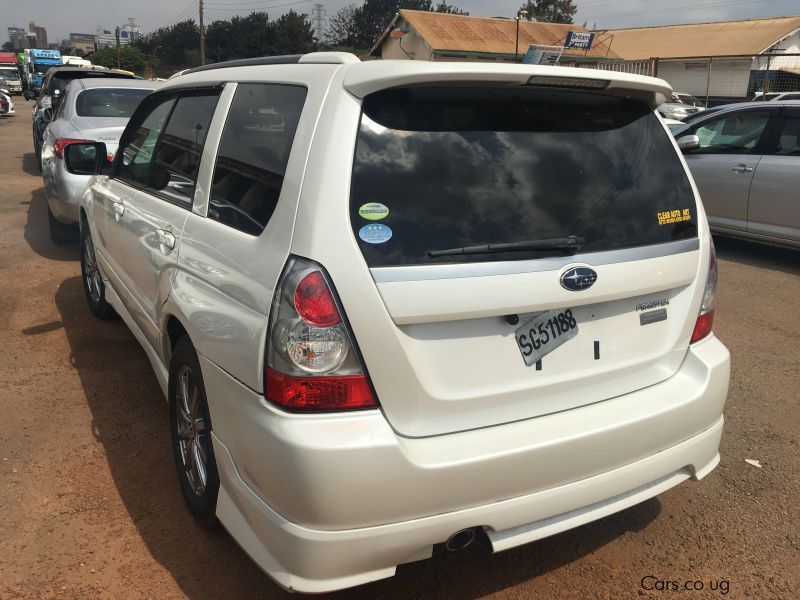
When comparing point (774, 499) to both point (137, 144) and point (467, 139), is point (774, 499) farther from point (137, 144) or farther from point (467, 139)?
point (137, 144)

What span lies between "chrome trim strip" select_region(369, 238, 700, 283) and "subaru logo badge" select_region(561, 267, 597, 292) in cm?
3

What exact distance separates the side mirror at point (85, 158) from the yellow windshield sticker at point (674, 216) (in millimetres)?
3617

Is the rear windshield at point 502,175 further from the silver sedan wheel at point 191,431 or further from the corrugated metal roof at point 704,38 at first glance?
the corrugated metal roof at point 704,38

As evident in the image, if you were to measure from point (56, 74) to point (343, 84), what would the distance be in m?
13.9

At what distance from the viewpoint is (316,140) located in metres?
2.22

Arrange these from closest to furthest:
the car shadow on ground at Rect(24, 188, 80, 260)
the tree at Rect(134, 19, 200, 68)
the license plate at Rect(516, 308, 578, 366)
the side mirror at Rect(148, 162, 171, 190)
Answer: the license plate at Rect(516, 308, 578, 366)
the side mirror at Rect(148, 162, 171, 190)
the car shadow on ground at Rect(24, 188, 80, 260)
the tree at Rect(134, 19, 200, 68)

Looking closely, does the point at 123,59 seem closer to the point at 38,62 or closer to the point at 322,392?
the point at 38,62

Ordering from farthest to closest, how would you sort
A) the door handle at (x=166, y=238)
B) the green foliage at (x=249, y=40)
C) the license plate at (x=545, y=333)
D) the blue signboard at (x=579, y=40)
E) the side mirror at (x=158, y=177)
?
the green foliage at (x=249, y=40) → the blue signboard at (x=579, y=40) → the side mirror at (x=158, y=177) → the door handle at (x=166, y=238) → the license plate at (x=545, y=333)

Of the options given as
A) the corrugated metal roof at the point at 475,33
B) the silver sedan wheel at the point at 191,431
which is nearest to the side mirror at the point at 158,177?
the silver sedan wheel at the point at 191,431

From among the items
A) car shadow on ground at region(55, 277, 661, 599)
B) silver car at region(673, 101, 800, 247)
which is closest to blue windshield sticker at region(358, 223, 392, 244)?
car shadow on ground at region(55, 277, 661, 599)

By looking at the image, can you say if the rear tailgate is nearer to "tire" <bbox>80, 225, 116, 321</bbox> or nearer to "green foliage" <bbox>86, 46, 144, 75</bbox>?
"tire" <bbox>80, 225, 116, 321</bbox>

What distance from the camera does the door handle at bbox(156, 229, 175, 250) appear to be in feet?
9.91

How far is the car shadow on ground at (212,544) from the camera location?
2.69 meters

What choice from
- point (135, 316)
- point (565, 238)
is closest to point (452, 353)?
point (565, 238)
